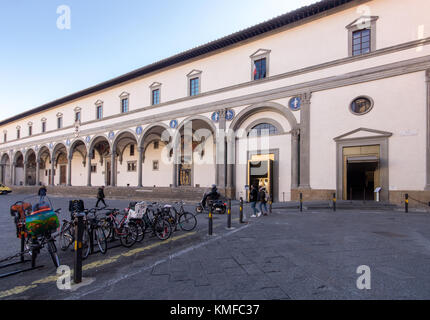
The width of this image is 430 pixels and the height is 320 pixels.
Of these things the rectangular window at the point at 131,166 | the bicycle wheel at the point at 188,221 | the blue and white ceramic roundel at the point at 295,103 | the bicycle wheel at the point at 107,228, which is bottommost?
the bicycle wheel at the point at 188,221

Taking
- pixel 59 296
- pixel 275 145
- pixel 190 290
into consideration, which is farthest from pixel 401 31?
pixel 59 296

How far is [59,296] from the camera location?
124 inches

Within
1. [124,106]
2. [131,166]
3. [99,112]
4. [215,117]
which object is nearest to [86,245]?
[215,117]

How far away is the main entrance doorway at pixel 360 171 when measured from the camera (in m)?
13.3

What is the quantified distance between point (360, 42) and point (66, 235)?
17.0 meters

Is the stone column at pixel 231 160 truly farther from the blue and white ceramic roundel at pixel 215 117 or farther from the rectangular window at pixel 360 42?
the rectangular window at pixel 360 42

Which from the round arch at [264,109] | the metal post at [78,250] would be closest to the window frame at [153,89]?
the round arch at [264,109]

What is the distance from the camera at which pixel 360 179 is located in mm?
15812

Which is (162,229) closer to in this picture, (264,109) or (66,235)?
(66,235)

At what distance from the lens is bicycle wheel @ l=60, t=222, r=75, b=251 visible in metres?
5.31

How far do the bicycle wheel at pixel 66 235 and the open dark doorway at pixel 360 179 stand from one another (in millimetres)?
14166

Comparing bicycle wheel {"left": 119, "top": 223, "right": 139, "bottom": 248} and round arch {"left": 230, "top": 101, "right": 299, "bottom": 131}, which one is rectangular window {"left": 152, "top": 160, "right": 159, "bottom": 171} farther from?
bicycle wheel {"left": 119, "top": 223, "right": 139, "bottom": 248}

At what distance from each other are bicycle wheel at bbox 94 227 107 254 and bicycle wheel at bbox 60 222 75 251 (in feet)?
1.92
